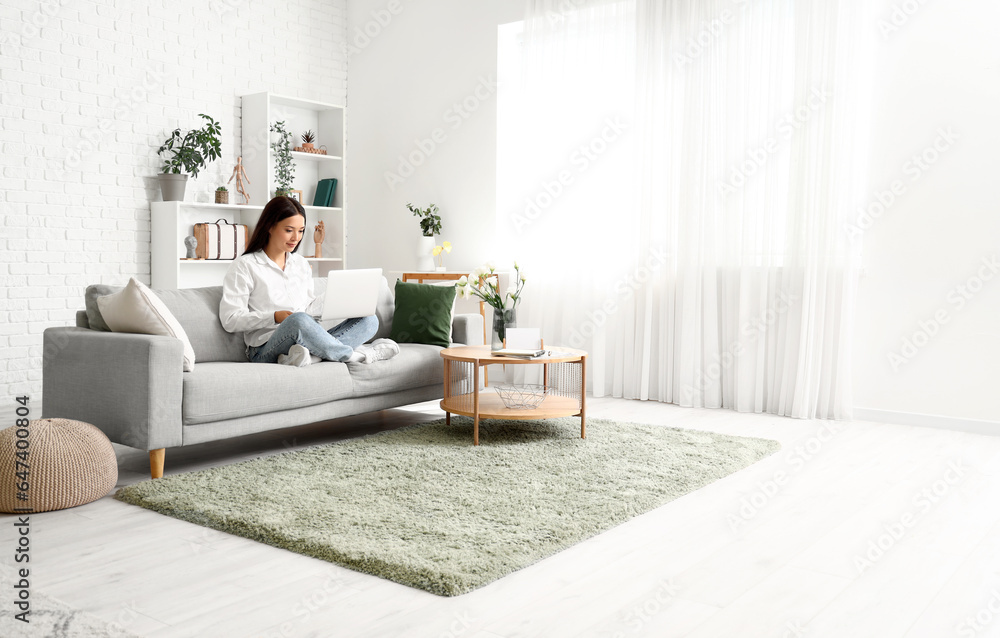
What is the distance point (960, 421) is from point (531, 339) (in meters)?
2.36

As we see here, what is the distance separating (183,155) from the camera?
5492mm

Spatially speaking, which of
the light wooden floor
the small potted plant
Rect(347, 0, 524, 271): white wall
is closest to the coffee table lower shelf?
the light wooden floor

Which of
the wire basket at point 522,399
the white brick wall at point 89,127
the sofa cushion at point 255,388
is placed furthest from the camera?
the white brick wall at point 89,127

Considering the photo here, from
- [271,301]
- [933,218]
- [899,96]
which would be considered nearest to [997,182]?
[933,218]

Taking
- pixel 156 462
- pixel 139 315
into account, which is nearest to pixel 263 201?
pixel 139 315

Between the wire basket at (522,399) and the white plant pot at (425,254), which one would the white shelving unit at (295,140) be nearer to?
the white plant pot at (425,254)

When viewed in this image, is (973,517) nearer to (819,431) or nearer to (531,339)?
(819,431)

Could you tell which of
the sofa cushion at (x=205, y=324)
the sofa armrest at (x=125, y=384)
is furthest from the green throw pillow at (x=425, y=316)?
the sofa armrest at (x=125, y=384)

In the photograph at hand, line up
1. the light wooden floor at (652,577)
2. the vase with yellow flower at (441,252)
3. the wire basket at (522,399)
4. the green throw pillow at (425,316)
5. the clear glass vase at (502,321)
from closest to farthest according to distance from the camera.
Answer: the light wooden floor at (652,577), the wire basket at (522,399), the clear glass vase at (502,321), the green throw pillow at (425,316), the vase with yellow flower at (441,252)

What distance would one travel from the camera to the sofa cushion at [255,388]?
323 centimetres

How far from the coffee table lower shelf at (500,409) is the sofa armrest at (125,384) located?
1283mm

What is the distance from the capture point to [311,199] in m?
6.64

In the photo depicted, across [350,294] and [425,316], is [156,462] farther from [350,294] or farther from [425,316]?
[425,316]

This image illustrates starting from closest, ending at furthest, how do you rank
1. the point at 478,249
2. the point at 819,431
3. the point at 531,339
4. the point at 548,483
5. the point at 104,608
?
1. the point at 104,608
2. the point at 548,483
3. the point at 531,339
4. the point at 819,431
5. the point at 478,249
